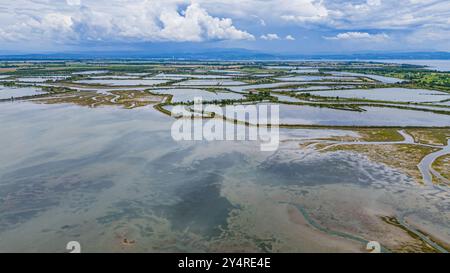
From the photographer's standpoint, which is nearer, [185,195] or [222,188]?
[185,195]

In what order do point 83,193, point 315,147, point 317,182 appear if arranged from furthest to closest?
point 315,147 → point 317,182 → point 83,193

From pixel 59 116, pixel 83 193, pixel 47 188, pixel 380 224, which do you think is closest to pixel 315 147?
pixel 380 224

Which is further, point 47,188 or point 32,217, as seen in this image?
point 47,188

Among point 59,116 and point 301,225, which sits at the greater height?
point 59,116
